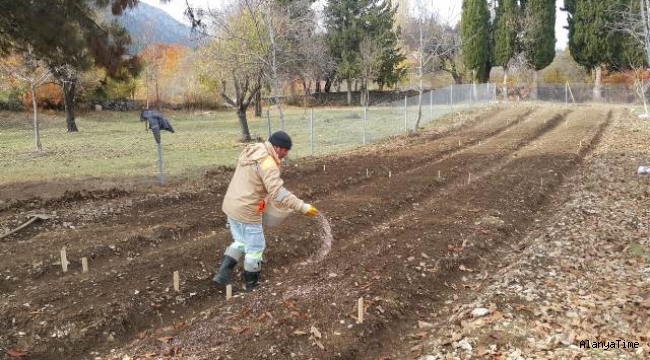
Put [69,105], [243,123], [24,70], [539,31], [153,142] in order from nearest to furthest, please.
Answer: [24,70]
[243,123]
[153,142]
[69,105]
[539,31]

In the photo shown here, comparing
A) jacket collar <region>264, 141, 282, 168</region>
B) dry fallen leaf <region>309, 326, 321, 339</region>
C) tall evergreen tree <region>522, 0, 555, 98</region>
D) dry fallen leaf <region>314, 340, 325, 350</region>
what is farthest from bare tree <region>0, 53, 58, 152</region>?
tall evergreen tree <region>522, 0, 555, 98</region>

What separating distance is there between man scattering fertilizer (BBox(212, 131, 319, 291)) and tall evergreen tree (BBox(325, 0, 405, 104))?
42804 millimetres

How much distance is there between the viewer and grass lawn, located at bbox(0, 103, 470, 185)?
15055mm

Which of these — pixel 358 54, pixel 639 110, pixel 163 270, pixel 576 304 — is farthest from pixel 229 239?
pixel 358 54

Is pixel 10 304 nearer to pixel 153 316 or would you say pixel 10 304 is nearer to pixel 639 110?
pixel 153 316

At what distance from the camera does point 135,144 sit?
23078mm

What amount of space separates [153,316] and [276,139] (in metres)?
2.20

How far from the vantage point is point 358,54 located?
47625 mm

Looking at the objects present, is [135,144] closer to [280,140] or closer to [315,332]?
[280,140]

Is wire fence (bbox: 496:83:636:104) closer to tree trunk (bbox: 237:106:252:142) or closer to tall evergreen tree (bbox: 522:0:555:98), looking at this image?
tall evergreen tree (bbox: 522:0:555:98)

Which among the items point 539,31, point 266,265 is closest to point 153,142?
point 266,265

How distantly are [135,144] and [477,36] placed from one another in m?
30.3

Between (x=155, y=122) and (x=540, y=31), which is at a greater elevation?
(x=540, y=31)

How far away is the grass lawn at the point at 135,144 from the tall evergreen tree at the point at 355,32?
1210cm
